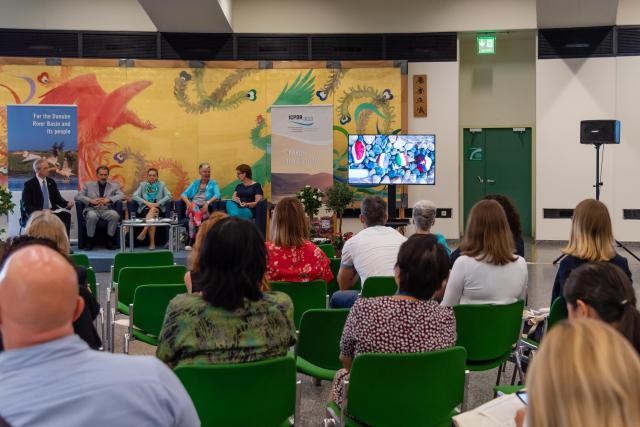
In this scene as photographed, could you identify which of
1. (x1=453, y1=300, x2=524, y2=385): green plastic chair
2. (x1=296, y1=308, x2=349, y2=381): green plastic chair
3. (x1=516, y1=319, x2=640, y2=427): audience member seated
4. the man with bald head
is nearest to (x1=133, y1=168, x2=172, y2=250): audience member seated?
(x1=296, y1=308, x2=349, y2=381): green plastic chair

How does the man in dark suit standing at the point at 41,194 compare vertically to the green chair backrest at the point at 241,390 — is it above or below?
above

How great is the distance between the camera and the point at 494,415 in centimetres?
183

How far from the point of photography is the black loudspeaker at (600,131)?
9.23 m

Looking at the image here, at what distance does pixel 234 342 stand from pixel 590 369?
4.88 ft

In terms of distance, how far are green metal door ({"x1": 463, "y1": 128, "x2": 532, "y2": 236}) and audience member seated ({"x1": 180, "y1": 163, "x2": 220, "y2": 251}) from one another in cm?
457

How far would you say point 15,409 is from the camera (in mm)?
1332

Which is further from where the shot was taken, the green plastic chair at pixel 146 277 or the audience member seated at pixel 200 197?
the audience member seated at pixel 200 197

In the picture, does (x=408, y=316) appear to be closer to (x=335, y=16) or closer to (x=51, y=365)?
(x=51, y=365)

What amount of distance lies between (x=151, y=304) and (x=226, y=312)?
1.66 meters

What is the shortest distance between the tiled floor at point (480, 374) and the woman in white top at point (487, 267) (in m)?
0.82

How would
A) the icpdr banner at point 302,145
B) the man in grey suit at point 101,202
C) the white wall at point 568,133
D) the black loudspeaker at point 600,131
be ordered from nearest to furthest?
the black loudspeaker at point 600,131 → the man in grey suit at point 101,202 → the icpdr banner at point 302,145 → the white wall at point 568,133

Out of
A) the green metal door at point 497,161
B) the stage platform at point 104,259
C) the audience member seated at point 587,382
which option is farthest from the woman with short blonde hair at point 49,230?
the green metal door at point 497,161

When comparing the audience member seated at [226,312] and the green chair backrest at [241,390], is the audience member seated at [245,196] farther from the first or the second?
the green chair backrest at [241,390]

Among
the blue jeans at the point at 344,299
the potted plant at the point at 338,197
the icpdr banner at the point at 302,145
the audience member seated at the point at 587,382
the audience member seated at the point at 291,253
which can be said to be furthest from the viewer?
the icpdr banner at the point at 302,145
